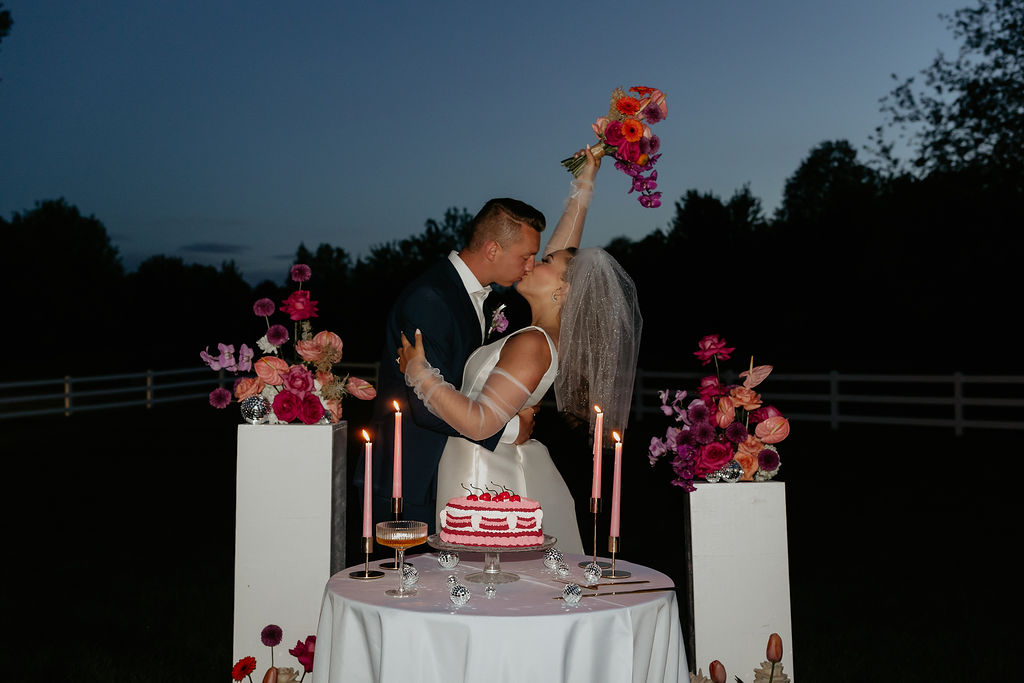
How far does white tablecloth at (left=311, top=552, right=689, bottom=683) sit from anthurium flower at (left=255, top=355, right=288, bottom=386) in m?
1.59

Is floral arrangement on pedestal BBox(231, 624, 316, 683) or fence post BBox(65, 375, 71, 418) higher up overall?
fence post BBox(65, 375, 71, 418)

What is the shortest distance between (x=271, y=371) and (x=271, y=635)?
1330mm

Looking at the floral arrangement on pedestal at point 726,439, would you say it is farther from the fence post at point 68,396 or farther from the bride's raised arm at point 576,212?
the fence post at point 68,396

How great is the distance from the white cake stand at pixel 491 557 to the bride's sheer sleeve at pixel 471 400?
52cm

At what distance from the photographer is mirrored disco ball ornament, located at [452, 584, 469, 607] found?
3.22m

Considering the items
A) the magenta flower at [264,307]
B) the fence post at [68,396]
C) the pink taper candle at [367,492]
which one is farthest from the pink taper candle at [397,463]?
the fence post at [68,396]

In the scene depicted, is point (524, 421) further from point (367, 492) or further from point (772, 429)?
point (367, 492)

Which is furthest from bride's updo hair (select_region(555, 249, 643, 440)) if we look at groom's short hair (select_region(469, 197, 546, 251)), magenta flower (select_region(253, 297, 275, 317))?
magenta flower (select_region(253, 297, 275, 317))

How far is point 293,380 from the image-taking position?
15.6 feet

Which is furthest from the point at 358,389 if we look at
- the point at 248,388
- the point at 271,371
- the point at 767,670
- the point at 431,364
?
the point at 767,670

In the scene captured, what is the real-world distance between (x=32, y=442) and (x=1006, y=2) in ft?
103

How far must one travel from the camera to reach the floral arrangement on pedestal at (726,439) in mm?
4145

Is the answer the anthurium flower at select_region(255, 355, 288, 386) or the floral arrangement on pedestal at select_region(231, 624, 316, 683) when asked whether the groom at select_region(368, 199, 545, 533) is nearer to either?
the anthurium flower at select_region(255, 355, 288, 386)

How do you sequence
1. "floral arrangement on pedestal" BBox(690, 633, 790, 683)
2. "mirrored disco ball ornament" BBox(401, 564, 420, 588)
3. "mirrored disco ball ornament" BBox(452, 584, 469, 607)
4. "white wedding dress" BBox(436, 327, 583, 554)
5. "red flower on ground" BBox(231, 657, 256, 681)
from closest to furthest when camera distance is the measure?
"mirrored disco ball ornament" BBox(452, 584, 469, 607), "mirrored disco ball ornament" BBox(401, 564, 420, 588), "floral arrangement on pedestal" BBox(690, 633, 790, 683), "red flower on ground" BBox(231, 657, 256, 681), "white wedding dress" BBox(436, 327, 583, 554)
